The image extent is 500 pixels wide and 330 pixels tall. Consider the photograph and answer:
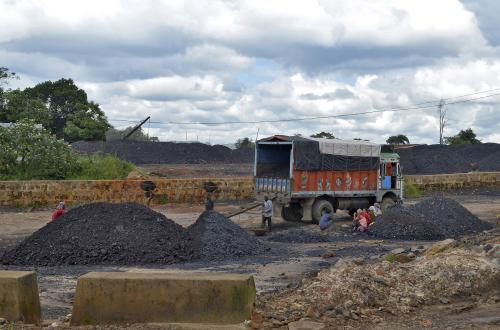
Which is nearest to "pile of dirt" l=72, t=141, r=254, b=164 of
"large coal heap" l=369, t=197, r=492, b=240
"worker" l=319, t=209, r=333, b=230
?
"worker" l=319, t=209, r=333, b=230

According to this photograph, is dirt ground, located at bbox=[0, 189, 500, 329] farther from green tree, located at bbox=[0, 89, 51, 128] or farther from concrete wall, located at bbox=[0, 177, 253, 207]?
green tree, located at bbox=[0, 89, 51, 128]

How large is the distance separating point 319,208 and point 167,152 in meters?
36.9

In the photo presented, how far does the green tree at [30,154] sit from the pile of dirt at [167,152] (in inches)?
837

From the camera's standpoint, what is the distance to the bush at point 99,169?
3134cm

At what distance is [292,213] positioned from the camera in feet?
76.4

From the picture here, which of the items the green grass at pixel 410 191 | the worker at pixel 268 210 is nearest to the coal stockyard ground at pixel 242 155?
the green grass at pixel 410 191

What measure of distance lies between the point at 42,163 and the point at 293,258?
17029 millimetres

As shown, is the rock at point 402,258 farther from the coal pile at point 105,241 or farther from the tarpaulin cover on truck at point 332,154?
the tarpaulin cover on truck at point 332,154

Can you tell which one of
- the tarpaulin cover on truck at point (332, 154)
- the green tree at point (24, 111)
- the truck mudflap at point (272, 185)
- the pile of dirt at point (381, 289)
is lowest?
the pile of dirt at point (381, 289)

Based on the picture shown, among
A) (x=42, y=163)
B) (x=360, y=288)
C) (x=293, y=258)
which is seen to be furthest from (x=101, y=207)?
(x=42, y=163)

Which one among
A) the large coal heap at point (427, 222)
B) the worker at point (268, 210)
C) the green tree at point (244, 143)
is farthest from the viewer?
the green tree at point (244, 143)

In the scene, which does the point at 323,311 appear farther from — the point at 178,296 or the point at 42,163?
the point at 42,163

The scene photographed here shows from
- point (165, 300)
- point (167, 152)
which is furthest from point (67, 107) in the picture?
point (165, 300)

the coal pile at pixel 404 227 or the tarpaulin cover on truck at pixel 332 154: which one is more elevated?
the tarpaulin cover on truck at pixel 332 154
